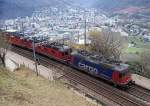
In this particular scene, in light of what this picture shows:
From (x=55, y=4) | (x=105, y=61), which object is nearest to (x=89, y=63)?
(x=105, y=61)

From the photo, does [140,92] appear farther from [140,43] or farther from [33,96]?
[140,43]

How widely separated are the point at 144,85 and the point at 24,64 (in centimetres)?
2071

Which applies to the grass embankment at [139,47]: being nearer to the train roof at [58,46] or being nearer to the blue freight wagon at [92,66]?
the train roof at [58,46]

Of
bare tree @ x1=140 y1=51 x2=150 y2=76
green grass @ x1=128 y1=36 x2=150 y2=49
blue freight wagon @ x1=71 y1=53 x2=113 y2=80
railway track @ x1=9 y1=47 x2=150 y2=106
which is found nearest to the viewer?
railway track @ x1=9 y1=47 x2=150 y2=106

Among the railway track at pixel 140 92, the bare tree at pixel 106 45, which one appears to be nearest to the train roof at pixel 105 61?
the railway track at pixel 140 92

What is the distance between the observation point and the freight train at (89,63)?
31.9 metres

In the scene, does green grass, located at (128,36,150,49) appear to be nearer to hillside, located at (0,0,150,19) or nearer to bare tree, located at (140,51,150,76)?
bare tree, located at (140,51,150,76)

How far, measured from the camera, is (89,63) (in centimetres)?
3572

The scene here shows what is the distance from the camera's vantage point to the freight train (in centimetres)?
3188

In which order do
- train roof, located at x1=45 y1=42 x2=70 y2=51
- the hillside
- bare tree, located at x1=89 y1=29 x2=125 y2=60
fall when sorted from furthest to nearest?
1. the hillside
2. bare tree, located at x1=89 y1=29 x2=125 y2=60
3. train roof, located at x1=45 y1=42 x2=70 y2=51

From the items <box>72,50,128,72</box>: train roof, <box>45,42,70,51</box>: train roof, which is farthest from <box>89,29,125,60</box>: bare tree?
<box>72,50,128,72</box>: train roof

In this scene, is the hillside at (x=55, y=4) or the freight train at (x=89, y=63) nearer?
the freight train at (x=89, y=63)

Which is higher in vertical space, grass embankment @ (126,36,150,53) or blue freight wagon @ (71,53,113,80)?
blue freight wagon @ (71,53,113,80)

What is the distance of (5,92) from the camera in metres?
22.4
